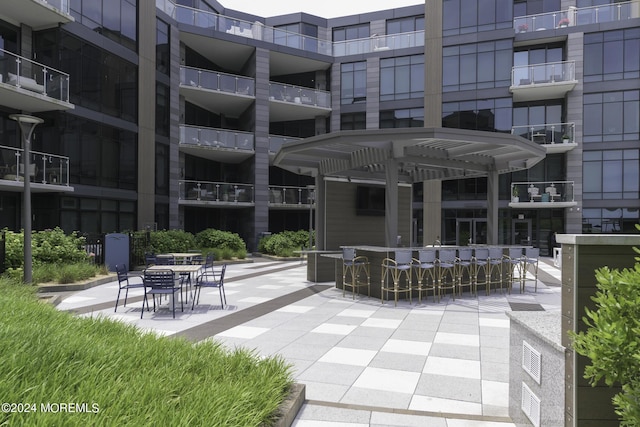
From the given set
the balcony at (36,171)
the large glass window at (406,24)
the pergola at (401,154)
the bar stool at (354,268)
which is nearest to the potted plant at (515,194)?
the pergola at (401,154)

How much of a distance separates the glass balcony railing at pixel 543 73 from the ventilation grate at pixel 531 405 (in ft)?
86.1

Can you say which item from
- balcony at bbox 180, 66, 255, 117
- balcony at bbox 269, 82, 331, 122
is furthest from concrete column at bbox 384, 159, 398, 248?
balcony at bbox 269, 82, 331, 122

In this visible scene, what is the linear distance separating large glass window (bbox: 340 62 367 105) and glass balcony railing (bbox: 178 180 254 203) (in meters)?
9.82

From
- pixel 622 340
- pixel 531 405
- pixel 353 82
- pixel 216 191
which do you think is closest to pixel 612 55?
pixel 353 82

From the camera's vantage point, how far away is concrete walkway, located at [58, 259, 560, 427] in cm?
434

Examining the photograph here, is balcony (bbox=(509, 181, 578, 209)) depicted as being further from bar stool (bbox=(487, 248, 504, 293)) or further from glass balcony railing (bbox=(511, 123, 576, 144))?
Result: bar stool (bbox=(487, 248, 504, 293))

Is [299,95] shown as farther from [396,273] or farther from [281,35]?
[396,273]

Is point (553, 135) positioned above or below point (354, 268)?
above

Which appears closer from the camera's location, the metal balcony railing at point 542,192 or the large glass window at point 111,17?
the large glass window at point 111,17

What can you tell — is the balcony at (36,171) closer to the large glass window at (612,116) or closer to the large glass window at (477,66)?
the large glass window at (477,66)

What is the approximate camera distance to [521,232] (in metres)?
27.0

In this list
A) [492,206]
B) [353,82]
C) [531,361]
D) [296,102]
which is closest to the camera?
[531,361]

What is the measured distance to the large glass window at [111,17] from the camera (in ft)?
60.1

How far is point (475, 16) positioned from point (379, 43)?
641 cm
